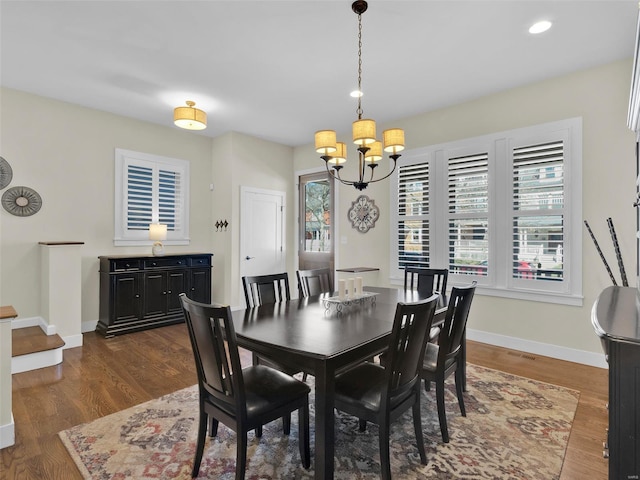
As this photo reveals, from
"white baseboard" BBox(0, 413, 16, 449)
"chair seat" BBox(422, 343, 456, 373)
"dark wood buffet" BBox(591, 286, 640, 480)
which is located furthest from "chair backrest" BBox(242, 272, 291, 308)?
"dark wood buffet" BBox(591, 286, 640, 480)

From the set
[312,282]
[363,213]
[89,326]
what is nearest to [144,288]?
[89,326]

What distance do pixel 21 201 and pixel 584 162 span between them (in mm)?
6303

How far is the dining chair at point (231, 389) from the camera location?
5.33 feet

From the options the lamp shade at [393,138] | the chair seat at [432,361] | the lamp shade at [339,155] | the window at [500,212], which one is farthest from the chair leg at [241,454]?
the window at [500,212]

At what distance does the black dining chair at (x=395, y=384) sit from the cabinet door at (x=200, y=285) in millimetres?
3779

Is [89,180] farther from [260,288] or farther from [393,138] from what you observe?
[393,138]

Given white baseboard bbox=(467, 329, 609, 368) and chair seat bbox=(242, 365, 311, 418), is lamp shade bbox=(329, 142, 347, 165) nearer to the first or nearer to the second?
chair seat bbox=(242, 365, 311, 418)

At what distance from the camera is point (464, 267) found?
4.32 metres

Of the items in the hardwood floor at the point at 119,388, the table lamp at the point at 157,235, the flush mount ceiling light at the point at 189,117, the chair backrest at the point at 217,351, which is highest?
the flush mount ceiling light at the point at 189,117

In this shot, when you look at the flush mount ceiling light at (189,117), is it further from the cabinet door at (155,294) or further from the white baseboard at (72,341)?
the white baseboard at (72,341)

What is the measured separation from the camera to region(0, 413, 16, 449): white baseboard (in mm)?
2094

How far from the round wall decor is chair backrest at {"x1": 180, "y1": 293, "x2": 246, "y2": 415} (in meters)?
3.71

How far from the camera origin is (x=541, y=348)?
3.78 m

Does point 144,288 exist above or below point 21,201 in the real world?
below
